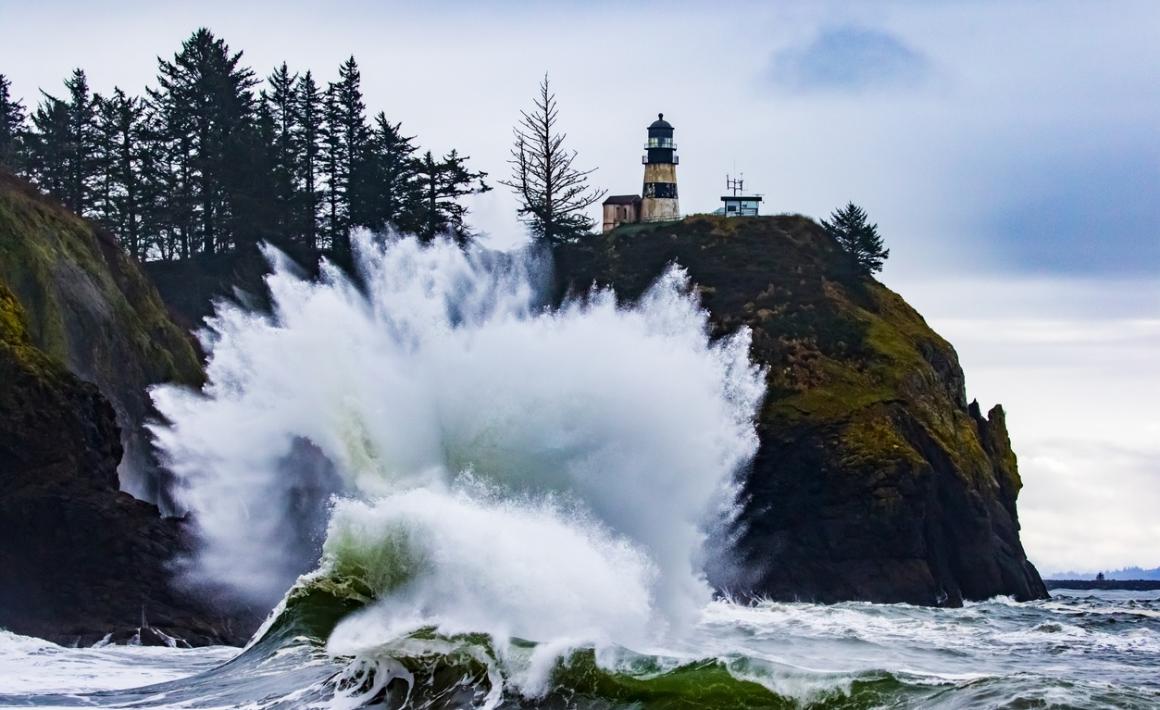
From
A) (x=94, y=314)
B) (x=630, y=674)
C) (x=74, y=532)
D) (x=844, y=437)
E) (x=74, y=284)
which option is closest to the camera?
(x=630, y=674)

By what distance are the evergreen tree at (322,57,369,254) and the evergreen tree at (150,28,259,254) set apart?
377cm

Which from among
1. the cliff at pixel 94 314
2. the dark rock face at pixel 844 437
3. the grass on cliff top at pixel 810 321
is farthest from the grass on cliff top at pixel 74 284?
the grass on cliff top at pixel 810 321

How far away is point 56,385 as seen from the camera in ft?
155

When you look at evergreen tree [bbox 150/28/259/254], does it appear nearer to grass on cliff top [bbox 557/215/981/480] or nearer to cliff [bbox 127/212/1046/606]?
cliff [bbox 127/212/1046/606]

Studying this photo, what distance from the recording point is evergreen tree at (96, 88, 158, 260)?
8188 cm

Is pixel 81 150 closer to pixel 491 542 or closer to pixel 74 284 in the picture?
pixel 74 284

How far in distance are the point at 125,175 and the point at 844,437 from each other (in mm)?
32607

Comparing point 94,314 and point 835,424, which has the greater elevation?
point 94,314

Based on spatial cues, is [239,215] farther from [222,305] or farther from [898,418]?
[898,418]

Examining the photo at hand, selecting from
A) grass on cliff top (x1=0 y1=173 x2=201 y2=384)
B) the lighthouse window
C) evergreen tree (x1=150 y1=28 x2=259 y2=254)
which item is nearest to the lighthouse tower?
the lighthouse window

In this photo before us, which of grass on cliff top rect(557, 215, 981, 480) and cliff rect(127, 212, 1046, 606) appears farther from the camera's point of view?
grass on cliff top rect(557, 215, 981, 480)

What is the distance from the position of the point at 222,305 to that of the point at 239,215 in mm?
12372

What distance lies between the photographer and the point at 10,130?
89312 mm

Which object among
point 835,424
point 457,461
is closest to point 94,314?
point 457,461
